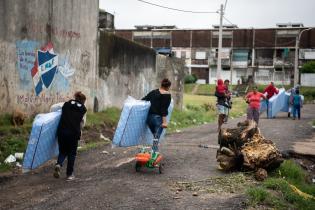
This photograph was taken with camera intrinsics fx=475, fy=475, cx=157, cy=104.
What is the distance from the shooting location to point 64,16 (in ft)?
43.9

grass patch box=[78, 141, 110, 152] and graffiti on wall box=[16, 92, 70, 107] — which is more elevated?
graffiti on wall box=[16, 92, 70, 107]

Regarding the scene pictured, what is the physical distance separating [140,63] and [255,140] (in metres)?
10.6

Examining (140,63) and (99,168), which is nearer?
(99,168)

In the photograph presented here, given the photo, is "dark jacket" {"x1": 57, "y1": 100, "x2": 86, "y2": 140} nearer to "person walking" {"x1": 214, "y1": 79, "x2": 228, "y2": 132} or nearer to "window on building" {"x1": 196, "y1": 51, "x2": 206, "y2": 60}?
"person walking" {"x1": 214, "y1": 79, "x2": 228, "y2": 132}

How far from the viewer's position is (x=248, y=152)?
359 inches

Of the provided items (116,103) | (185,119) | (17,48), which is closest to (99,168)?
(17,48)

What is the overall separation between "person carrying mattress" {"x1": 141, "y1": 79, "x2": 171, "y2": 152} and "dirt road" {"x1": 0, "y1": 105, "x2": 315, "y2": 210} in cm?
77

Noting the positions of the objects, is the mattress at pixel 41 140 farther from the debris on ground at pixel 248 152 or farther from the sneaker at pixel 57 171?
the debris on ground at pixel 248 152

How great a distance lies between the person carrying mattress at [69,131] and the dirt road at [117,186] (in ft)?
1.11

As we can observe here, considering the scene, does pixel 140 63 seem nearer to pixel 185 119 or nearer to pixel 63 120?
pixel 185 119

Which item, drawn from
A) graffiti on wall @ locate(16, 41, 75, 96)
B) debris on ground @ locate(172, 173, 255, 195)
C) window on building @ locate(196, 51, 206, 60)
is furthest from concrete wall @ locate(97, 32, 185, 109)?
window on building @ locate(196, 51, 206, 60)

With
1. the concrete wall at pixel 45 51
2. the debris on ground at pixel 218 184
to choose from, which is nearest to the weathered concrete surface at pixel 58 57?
the concrete wall at pixel 45 51

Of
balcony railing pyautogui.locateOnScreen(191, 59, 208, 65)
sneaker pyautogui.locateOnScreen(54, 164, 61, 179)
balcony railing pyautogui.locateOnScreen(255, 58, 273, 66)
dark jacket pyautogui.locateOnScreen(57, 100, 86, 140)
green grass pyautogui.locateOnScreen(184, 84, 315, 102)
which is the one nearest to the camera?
dark jacket pyautogui.locateOnScreen(57, 100, 86, 140)

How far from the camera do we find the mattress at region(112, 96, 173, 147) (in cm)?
907
